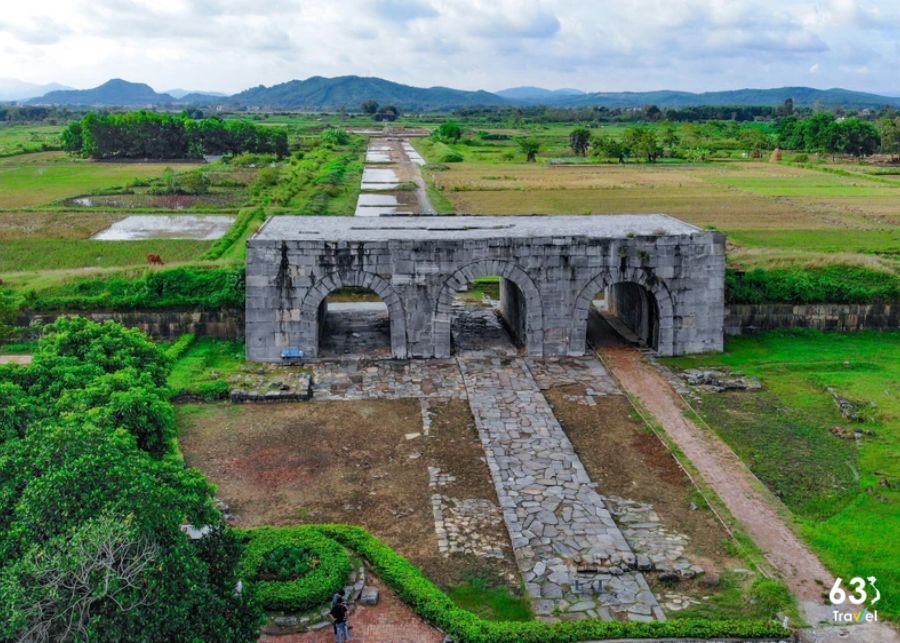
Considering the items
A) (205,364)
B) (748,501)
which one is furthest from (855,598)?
(205,364)

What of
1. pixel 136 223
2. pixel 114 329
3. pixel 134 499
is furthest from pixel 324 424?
pixel 136 223

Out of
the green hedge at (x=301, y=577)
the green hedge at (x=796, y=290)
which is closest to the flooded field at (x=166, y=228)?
the green hedge at (x=796, y=290)

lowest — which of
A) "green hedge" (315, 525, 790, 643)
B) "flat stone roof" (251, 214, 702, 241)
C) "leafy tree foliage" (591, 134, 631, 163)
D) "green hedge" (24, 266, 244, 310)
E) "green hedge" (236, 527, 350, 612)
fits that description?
"green hedge" (315, 525, 790, 643)

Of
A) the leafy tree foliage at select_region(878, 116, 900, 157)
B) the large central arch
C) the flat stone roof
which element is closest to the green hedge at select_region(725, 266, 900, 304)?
the flat stone roof

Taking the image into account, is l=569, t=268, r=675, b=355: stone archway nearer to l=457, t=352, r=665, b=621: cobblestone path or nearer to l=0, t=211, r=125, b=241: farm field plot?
l=457, t=352, r=665, b=621: cobblestone path

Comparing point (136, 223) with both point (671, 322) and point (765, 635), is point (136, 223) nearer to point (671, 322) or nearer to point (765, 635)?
point (671, 322)

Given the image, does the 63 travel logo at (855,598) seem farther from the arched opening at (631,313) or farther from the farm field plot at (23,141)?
the farm field plot at (23,141)
